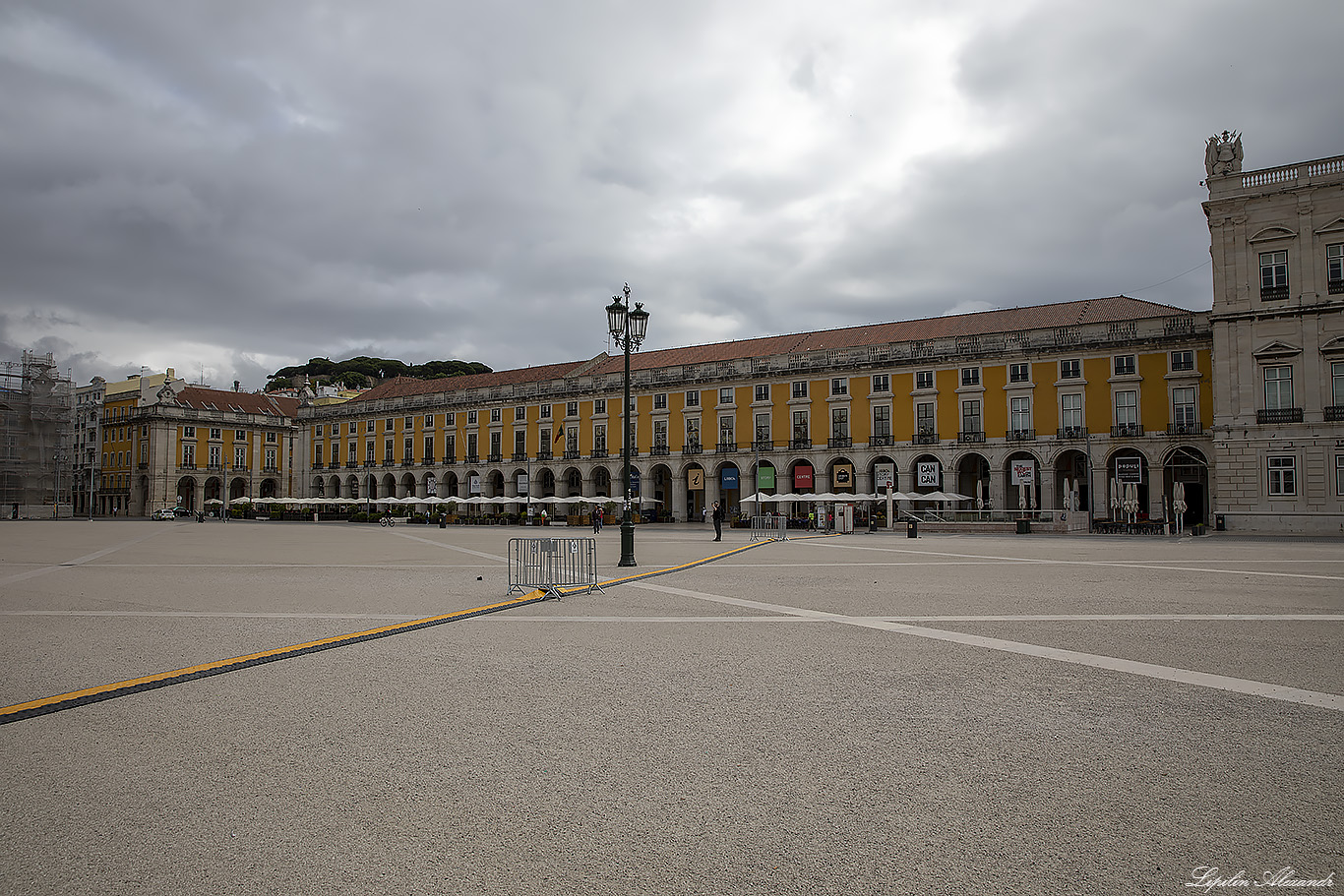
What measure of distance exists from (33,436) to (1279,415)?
300 ft

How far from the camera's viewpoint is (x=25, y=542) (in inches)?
1055

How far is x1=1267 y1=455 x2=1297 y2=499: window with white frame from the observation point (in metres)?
33.9

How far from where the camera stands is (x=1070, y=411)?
148 ft

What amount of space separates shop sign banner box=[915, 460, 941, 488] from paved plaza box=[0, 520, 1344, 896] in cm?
3849

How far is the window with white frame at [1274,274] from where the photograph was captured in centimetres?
3459

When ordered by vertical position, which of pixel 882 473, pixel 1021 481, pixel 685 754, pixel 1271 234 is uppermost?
pixel 1271 234

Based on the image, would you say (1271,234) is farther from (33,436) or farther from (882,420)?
(33,436)

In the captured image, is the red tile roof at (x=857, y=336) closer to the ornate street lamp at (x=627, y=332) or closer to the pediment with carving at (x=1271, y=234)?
the pediment with carving at (x=1271, y=234)

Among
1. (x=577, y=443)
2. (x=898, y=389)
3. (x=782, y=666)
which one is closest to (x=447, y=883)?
(x=782, y=666)

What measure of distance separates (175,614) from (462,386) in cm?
6551

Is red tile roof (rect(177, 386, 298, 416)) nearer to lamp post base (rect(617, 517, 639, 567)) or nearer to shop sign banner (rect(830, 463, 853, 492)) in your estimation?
shop sign banner (rect(830, 463, 853, 492))

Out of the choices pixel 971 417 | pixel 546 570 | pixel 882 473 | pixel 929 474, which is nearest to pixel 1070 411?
pixel 971 417

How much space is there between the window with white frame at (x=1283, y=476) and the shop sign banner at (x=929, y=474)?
1660cm

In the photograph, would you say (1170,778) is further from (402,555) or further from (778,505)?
(778,505)
